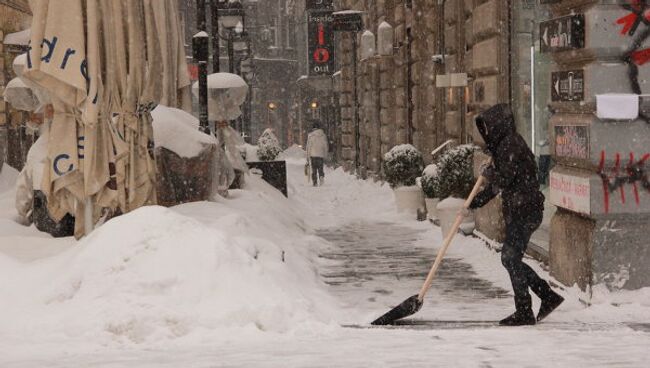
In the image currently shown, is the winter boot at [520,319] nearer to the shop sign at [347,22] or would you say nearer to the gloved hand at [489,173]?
the gloved hand at [489,173]

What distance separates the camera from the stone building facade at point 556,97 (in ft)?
28.3

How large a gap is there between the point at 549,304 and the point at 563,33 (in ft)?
8.12

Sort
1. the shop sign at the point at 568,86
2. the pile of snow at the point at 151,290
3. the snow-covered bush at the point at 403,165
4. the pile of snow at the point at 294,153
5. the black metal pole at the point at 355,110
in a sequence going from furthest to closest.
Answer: the pile of snow at the point at 294,153
the black metal pole at the point at 355,110
the snow-covered bush at the point at 403,165
the shop sign at the point at 568,86
the pile of snow at the point at 151,290

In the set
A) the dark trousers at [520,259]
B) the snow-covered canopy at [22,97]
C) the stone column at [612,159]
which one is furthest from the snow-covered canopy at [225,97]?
the dark trousers at [520,259]

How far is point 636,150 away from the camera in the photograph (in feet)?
28.5

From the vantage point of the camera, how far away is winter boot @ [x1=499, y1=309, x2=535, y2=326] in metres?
7.86

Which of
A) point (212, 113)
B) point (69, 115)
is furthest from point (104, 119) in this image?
point (212, 113)

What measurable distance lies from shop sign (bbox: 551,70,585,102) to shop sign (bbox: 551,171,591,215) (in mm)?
684

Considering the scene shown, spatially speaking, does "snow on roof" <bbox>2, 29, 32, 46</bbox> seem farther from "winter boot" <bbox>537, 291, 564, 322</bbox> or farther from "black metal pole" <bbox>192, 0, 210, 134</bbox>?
"winter boot" <bbox>537, 291, 564, 322</bbox>

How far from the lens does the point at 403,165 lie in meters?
16.5

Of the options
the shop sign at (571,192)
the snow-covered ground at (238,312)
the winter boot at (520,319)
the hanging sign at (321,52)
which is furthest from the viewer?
the hanging sign at (321,52)

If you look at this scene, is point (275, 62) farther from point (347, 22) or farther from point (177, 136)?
point (177, 136)

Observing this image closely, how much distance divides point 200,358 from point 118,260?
1611mm

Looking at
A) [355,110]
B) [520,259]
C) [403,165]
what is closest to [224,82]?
[403,165]
